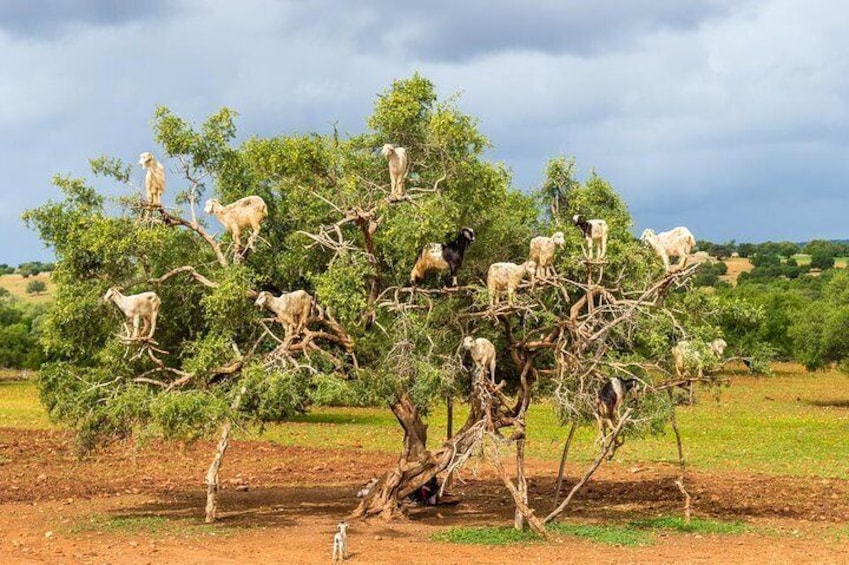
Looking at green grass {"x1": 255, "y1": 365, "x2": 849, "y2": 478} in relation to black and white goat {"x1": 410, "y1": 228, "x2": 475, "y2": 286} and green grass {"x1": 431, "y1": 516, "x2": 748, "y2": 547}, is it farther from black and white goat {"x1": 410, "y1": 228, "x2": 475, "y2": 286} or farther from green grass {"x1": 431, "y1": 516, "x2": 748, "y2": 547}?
black and white goat {"x1": 410, "y1": 228, "x2": 475, "y2": 286}

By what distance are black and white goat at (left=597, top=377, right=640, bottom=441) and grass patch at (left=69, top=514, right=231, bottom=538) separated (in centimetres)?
640

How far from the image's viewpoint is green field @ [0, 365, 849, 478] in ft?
88.0

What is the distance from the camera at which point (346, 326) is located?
16.8 metres

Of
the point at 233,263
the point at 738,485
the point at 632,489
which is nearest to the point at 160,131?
the point at 233,263

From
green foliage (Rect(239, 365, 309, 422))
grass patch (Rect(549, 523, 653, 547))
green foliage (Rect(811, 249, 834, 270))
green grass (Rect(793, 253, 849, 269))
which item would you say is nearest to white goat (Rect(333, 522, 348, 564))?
green foliage (Rect(239, 365, 309, 422))

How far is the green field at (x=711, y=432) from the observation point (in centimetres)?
2683

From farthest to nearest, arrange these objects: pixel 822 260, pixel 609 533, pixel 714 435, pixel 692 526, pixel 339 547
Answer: pixel 822 260 → pixel 714 435 → pixel 692 526 → pixel 609 533 → pixel 339 547

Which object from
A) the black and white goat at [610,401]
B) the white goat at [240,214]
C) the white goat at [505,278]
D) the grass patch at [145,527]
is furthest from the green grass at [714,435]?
the white goat at [240,214]

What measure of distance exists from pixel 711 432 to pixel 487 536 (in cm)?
1970

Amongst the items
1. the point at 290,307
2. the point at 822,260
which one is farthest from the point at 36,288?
the point at 290,307

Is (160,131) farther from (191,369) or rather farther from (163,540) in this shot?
(163,540)

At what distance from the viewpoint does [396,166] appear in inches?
630

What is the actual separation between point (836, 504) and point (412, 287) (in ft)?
30.5

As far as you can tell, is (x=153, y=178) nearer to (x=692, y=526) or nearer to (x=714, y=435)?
(x=692, y=526)
